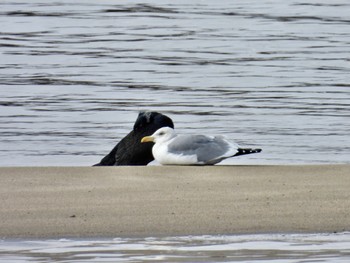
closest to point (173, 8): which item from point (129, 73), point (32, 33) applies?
point (32, 33)

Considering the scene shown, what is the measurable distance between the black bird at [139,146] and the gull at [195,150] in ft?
4.22

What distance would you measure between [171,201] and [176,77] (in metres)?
14.8

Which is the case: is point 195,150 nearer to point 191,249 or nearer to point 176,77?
point 191,249

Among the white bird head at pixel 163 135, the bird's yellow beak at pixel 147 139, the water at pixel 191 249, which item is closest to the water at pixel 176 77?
the bird's yellow beak at pixel 147 139

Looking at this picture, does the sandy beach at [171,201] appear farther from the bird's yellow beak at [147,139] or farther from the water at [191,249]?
the bird's yellow beak at [147,139]

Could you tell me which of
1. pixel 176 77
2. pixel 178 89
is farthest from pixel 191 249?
pixel 176 77

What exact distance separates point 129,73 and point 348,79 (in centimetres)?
423

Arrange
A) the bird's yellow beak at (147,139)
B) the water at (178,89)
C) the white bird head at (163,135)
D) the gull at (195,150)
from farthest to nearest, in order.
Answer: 1. the bird's yellow beak at (147,139)
2. the white bird head at (163,135)
3. the gull at (195,150)
4. the water at (178,89)

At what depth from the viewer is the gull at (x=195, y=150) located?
13.3m

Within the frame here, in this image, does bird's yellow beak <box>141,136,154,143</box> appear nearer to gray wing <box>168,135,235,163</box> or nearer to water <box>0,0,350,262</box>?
gray wing <box>168,135,235,163</box>

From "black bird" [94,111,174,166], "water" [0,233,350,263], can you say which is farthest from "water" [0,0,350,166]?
"water" [0,233,350,263]

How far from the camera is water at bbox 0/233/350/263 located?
339 inches

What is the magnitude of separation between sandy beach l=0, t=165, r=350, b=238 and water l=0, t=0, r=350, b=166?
4.08 m

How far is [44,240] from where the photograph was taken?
939cm
